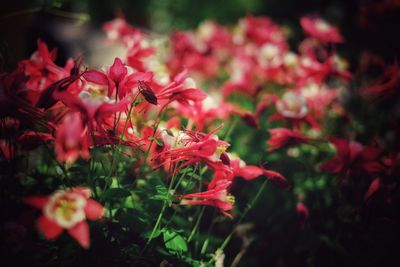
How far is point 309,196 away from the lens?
1.36 m

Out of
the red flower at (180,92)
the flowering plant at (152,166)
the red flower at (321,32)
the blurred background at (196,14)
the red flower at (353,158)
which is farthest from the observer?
the blurred background at (196,14)

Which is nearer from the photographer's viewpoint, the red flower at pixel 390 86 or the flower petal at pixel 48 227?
the flower petal at pixel 48 227

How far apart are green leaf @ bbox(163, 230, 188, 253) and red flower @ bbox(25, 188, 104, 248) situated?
23cm

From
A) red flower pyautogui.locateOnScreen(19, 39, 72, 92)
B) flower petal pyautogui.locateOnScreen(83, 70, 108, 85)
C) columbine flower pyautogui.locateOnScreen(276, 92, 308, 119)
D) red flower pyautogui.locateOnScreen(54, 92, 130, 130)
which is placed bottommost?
columbine flower pyautogui.locateOnScreen(276, 92, 308, 119)

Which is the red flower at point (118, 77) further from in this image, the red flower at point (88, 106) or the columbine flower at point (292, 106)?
the columbine flower at point (292, 106)

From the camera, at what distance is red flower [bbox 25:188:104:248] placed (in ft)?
1.65

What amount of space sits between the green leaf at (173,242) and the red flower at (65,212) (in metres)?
0.23

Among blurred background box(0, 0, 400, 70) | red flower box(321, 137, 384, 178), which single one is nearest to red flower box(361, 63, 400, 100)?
red flower box(321, 137, 384, 178)

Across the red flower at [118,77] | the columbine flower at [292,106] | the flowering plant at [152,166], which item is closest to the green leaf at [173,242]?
the flowering plant at [152,166]

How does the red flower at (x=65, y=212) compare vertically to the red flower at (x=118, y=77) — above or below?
below

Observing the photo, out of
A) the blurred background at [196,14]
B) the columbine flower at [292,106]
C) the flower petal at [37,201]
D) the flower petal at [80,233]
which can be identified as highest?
the flower petal at [37,201]

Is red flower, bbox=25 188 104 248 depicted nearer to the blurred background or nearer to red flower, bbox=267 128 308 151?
red flower, bbox=267 128 308 151

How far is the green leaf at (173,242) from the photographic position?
0.73 meters

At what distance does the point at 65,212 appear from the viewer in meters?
0.53
